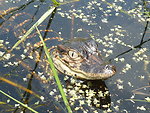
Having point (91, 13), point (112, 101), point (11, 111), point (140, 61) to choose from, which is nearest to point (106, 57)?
point (140, 61)

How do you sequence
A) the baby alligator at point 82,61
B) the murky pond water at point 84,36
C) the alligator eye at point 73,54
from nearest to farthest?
the murky pond water at point 84,36 < the baby alligator at point 82,61 < the alligator eye at point 73,54

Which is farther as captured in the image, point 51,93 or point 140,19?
point 140,19

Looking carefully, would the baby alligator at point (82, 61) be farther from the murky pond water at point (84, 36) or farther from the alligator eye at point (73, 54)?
the murky pond water at point (84, 36)

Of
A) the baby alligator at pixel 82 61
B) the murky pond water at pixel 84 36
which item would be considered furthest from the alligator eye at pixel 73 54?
the murky pond water at pixel 84 36

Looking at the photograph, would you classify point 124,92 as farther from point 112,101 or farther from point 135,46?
point 135,46

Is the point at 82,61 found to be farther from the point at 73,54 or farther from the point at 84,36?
the point at 84,36

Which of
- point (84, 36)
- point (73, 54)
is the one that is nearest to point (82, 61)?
point (73, 54)

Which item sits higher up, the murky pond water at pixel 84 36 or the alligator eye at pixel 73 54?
the alligator eye at pixel 73 54

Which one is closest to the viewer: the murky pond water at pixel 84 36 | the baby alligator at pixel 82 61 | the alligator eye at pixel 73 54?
the murky pond water at pixel 84 36

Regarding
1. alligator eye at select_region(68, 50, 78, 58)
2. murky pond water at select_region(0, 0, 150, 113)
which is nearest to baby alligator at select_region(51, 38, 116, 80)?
alligator eye at select_region(68, 50, 78, 58)
